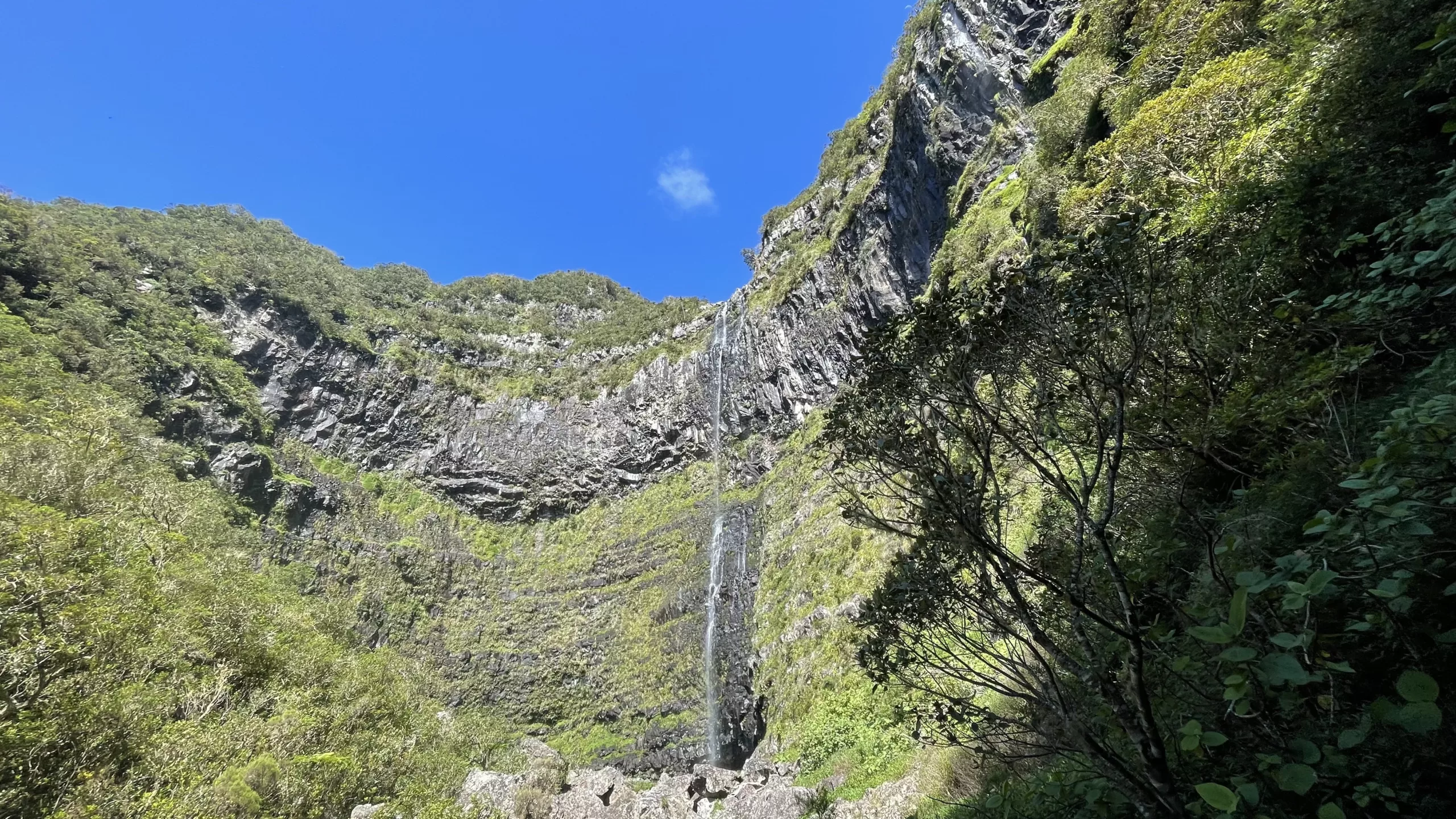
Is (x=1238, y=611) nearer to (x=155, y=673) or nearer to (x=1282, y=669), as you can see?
(x=1282, y=669)

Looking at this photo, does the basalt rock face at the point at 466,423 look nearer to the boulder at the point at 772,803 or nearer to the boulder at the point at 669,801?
the boulder at the point at 669,801

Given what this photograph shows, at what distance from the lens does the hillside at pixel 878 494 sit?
324 cm

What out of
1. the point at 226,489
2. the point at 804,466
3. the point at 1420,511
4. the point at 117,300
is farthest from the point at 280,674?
the point at 117,300

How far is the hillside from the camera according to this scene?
10.6 ft

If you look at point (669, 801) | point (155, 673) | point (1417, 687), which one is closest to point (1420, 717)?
point (1417, 687)

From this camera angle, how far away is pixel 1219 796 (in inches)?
61.8

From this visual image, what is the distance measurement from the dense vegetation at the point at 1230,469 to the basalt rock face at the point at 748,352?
20.4 meters

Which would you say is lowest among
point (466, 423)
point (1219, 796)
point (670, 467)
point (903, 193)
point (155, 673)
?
point (155, 673)

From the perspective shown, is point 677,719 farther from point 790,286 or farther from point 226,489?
point 226,489

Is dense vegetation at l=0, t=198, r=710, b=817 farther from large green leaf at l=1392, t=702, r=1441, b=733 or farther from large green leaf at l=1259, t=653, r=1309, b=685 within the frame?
large green leaf at l=1392, t=702, r=1441, b=733

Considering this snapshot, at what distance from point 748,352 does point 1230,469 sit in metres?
40.1

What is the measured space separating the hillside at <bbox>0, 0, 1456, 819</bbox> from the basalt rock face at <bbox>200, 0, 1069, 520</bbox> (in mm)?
333

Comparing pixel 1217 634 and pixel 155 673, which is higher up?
pixel 1217 634

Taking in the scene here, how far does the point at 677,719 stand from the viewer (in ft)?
99.1
